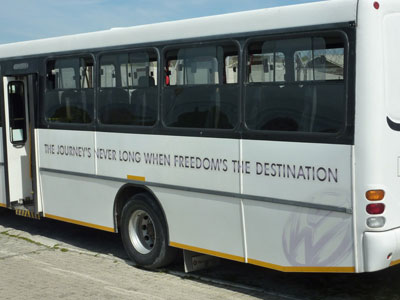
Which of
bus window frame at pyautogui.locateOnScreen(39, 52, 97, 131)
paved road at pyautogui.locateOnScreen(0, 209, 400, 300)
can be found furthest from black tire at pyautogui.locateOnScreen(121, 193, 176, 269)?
bus window frame at pyautogui.locateOnScreen(39, 52, 97, 131)

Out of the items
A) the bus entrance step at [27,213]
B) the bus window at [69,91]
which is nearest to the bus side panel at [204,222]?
the bus window at [69,91]

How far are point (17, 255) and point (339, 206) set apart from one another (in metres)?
4.86

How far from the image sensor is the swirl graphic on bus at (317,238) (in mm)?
5738

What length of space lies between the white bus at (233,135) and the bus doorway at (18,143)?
61cm

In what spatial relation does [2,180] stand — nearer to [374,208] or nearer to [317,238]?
[317,238]

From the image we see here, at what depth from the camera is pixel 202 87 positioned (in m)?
6.93

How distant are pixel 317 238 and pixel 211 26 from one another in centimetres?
247

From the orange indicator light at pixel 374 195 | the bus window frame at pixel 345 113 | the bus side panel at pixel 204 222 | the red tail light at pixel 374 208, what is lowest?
the bus side panel at pixel 204 222

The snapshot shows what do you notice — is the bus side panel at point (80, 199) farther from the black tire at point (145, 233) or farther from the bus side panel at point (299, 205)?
the bus side panel at point (299, 205)

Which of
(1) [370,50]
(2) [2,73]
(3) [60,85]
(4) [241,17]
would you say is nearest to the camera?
(1) [370,50]

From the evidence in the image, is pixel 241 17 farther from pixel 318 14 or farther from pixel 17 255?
pixel 17 255

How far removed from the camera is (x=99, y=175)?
8305 millimetres

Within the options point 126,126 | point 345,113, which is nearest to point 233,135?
point 345,113

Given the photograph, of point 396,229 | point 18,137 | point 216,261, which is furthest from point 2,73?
point 396,229
